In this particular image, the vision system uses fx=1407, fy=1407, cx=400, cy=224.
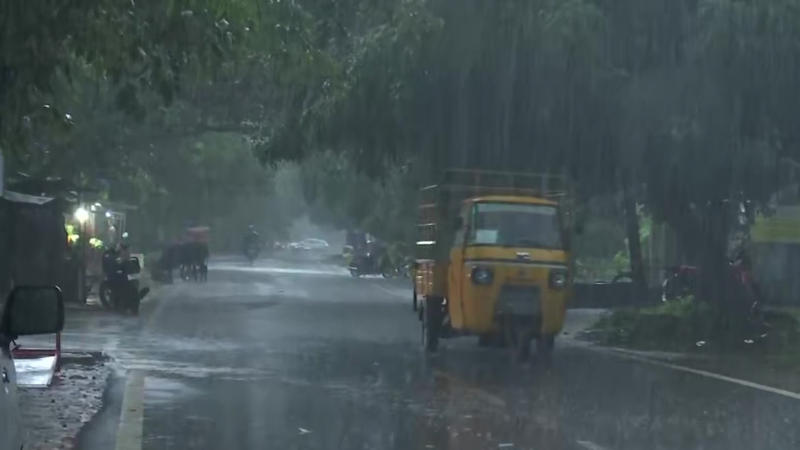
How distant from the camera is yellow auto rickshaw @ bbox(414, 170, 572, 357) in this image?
1973 centimetres

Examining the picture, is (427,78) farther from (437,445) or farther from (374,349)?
(437,445)

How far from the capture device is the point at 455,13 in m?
21.4

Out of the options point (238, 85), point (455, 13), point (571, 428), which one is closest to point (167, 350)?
point (455, 13)

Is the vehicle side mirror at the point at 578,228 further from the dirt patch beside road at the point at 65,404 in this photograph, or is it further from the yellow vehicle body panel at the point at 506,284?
the dirt patch beside road at the point at 65,404

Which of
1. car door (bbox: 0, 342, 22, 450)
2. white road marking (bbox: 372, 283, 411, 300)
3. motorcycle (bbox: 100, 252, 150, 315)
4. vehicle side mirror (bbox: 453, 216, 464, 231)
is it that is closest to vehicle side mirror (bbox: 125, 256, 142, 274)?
motorcycle (bbox: 100, 252, 150, 315)

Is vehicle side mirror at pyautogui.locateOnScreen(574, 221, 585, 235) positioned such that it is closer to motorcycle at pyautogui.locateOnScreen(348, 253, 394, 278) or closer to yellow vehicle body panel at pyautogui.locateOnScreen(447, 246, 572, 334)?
yellow vehicle body panel at pyautogui.locateOnScreen(447, 246, 572, 334)

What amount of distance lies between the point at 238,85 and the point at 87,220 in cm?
1171

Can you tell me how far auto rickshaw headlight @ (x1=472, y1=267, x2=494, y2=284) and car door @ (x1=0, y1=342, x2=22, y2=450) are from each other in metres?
13.3

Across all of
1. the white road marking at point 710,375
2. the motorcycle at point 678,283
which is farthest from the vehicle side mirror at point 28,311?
the motorcycle at point 678,283

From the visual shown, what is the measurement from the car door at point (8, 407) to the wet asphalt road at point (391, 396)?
17.8 ft

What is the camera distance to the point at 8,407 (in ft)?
20.0

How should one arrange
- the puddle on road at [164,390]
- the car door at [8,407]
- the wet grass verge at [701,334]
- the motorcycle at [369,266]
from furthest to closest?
the motorcycle at [369,266], the wet grass verge at [701,334], the puddle on road at [164,390], the car door at [8,407]

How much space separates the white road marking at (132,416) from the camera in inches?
474

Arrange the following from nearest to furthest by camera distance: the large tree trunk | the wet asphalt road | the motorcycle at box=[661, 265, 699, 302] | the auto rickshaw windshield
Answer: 1. the wet asphalt road
2. the auto rickshaw windshield
3. the large tree trunk
4. the motorcycle at box=[661, 265, 699, 302]
